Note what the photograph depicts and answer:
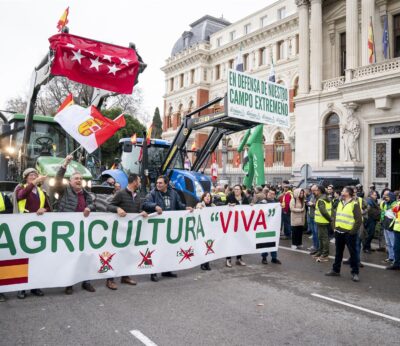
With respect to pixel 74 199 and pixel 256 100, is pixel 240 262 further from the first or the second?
pixel 256 100

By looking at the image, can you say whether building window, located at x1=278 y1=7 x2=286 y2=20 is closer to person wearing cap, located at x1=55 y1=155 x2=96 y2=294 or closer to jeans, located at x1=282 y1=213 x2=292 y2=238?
jeans, located at x1=282 y1=213 x2=292 y2=238

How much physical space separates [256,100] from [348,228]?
517 centimetres

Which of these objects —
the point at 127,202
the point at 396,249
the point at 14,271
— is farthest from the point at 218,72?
the point at 14,271

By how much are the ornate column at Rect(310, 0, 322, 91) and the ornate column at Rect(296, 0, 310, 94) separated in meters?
0.76

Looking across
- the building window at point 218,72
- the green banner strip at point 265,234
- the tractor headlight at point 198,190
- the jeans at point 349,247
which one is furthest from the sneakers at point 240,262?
the building window at point 218,72

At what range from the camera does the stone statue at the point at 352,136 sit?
2297cm

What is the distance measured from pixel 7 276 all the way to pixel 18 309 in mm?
583

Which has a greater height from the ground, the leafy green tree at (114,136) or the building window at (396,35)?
the building window at (396,35)

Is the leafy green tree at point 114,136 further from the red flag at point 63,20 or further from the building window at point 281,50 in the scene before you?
the red flag at point 63,20

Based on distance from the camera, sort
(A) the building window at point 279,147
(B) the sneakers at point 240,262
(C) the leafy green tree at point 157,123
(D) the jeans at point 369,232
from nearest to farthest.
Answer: (B) the sneakers at point 240,262, (D) the jeans at point 369,232, (A) the building window at point 279,147, (C) the leafy green tree at point 157,123

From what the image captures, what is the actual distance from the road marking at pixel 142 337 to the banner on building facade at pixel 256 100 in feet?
24.0

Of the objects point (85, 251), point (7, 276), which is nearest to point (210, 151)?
point (85, 251)

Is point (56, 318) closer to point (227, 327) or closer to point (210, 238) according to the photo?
point (227, 327)

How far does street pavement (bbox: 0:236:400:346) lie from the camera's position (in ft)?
14.8
